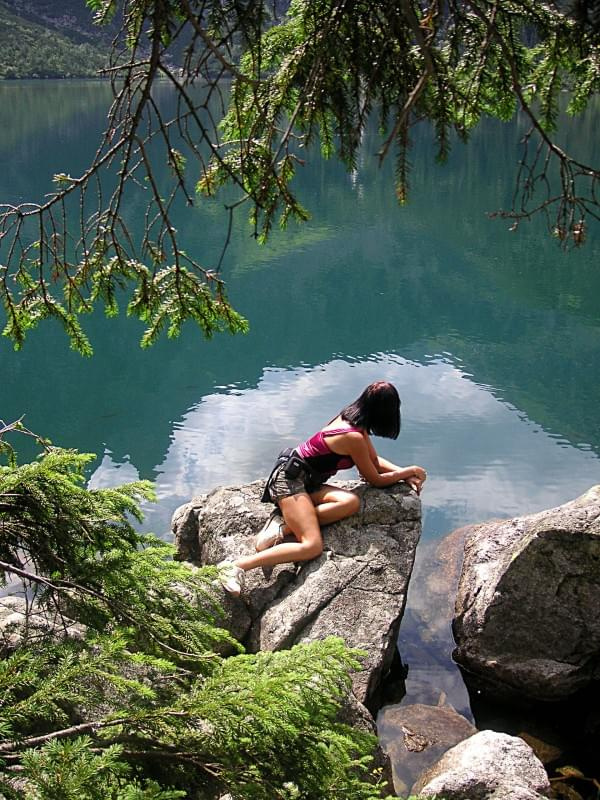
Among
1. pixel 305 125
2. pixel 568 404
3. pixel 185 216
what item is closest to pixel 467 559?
pixel 305 125

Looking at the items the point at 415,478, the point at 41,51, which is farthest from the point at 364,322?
the point at 41,51

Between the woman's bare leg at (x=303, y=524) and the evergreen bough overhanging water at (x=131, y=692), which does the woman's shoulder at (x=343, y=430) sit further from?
the evergreen bough overhanging water at (x=131, y=692)

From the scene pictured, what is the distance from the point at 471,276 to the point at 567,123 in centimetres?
3061

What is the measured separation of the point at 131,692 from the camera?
101 inches

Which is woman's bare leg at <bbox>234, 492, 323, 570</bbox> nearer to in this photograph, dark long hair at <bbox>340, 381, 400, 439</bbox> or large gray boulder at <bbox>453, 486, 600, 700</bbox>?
dark long hair at <bbox>340, 381, 400, 439</bbox>

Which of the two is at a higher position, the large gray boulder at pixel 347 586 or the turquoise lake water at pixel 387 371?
the large gray boulder at pixel 347 586

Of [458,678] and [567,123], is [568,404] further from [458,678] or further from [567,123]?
[567,123]

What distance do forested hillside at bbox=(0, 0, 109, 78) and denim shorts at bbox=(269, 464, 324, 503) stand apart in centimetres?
10154

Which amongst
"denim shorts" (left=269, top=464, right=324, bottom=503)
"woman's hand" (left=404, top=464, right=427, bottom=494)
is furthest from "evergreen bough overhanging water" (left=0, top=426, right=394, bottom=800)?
"woman's hand" (left=404, top=464, right=427, bottom=494)

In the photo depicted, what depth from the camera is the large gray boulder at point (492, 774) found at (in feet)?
14.1

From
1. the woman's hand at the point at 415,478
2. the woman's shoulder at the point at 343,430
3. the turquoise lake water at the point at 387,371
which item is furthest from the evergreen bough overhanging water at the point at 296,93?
the woman's hand at the point at 415,478

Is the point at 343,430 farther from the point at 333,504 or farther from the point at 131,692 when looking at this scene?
the point at 131,692

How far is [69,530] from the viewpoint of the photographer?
9.86 feet

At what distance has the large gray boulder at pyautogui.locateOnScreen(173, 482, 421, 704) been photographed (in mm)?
5395
